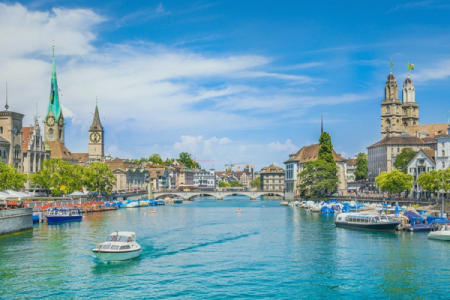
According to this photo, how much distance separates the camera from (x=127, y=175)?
181875 mm

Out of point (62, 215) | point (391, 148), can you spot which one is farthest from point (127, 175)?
point (62, 215)

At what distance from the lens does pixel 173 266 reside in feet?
142

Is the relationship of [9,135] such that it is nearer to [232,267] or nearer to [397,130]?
[232,267]

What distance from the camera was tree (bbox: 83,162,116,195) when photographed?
118 metres

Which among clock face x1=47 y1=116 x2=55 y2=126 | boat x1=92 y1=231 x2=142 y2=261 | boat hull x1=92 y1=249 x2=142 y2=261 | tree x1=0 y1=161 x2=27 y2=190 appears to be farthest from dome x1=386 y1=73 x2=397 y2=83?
boat hull x1=92 y1=249 x2=142 y2=261

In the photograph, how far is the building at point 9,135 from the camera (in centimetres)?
10469

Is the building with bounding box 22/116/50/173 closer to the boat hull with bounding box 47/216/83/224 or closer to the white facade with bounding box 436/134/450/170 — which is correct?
the boat hull with bounding box 47/216/83/224

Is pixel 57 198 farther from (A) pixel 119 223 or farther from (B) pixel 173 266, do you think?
(B) pixel 173 266

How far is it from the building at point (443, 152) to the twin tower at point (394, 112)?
2949 inches

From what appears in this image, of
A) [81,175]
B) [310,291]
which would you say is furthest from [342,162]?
[310,291]

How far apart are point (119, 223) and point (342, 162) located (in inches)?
4096

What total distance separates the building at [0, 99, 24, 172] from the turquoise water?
4476 cm

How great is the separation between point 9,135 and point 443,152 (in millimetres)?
82963

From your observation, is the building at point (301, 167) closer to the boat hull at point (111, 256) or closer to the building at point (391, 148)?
the building at point (391, 148)
